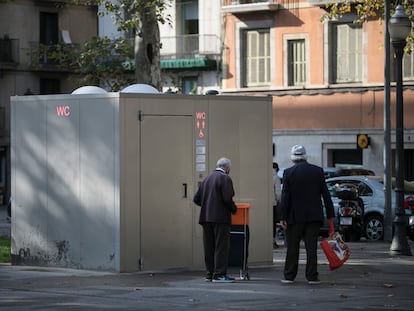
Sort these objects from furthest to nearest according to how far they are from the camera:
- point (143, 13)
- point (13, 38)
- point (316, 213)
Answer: point (13, 38)
point (143, 13)
point (316, 213)

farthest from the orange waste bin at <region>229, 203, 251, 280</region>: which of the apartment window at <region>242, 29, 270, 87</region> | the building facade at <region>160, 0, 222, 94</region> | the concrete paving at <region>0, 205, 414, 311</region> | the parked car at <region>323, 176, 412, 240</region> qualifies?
the building facade at <region>160, 0, 222, 94</region>

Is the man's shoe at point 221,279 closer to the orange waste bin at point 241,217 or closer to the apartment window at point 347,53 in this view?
the orange waste bin at point 241,217

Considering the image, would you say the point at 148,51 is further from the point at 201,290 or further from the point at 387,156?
the point at 201,290

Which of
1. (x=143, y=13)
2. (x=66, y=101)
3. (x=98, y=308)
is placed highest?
(x=143, y=13)

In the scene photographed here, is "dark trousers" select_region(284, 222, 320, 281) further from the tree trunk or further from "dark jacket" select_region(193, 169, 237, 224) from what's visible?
the tree trunk

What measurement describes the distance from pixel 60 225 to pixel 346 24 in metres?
27.9

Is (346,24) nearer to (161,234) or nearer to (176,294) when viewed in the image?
(161,234)

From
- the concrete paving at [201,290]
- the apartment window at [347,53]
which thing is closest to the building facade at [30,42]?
the apartment window at [347,53]

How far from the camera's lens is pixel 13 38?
5697cm

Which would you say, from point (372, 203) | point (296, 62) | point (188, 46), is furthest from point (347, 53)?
point (372, 203)

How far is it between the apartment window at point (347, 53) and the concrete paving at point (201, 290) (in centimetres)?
2559

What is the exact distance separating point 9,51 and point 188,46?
1051cm

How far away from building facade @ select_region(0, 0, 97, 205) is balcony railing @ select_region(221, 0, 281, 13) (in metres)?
10.1

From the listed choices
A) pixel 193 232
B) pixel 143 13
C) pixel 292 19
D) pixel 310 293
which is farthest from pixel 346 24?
pixel 310 293
